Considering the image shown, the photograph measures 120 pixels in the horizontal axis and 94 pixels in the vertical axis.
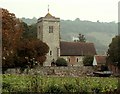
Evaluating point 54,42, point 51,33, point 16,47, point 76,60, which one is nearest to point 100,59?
point 54,42

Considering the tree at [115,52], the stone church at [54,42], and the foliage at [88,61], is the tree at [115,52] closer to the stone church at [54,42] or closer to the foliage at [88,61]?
the foliage at [88,61]

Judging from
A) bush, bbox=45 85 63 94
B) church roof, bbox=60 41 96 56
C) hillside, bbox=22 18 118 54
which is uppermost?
hillside, bbox=22 18 118 54

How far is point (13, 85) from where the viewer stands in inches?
829

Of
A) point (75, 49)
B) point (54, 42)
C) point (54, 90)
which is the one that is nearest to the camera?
point (54, 90)

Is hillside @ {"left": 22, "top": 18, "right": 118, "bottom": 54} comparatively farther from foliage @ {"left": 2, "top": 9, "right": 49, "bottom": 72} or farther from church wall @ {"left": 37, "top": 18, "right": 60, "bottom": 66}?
foliage @ {"left": 2, "top": 9, "right": 49, "bottom": 72}

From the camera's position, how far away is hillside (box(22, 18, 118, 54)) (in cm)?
15575

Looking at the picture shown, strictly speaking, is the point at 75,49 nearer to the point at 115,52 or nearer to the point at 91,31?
the point at 115,52

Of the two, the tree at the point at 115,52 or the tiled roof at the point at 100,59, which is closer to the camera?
the tree at the point at 115,52

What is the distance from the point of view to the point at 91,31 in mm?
167750

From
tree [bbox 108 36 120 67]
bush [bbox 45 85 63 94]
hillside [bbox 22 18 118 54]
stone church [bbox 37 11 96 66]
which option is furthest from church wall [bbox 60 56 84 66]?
hillside [bbox 22 18 118 54]

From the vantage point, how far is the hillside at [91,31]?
155750 mm

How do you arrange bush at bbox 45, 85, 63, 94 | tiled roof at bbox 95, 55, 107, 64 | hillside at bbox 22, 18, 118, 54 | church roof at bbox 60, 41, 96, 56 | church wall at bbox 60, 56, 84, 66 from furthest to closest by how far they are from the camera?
hillside at bbox 22, 18, 118, 54, church wall at bbox 60, 56, 84, 66, church roof at bbox 60, 41, 96, 56, tiled roof at bbox 95, 55, 107, 64, bush at bbox 45, 85, 63, 94

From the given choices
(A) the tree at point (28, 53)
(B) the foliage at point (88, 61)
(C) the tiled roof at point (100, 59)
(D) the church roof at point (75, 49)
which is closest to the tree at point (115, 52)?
(A) the tree at point (28, 53)

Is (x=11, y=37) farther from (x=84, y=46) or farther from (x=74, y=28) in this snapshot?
(x=74, y=28)
